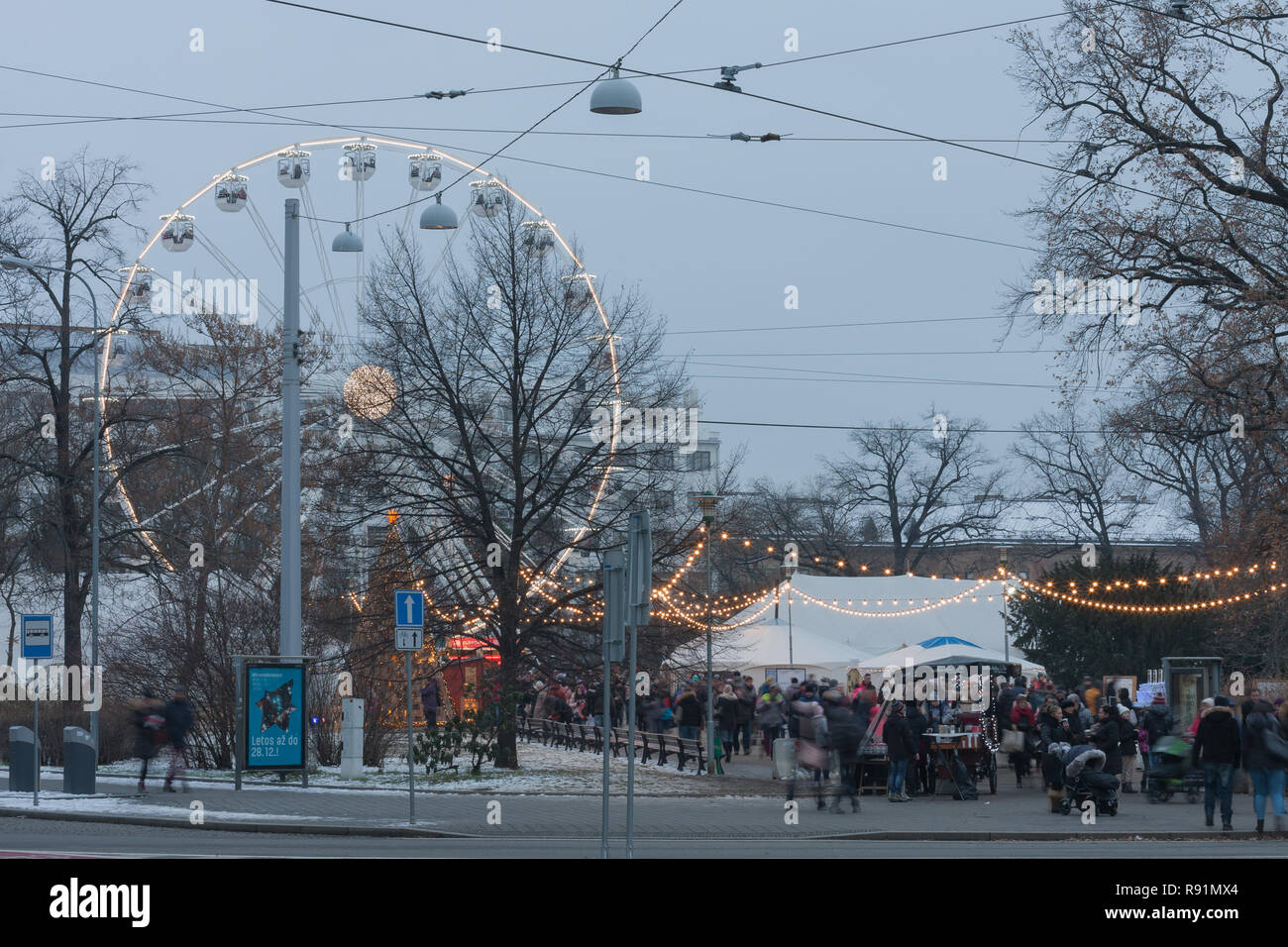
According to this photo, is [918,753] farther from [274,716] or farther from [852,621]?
[852,621]

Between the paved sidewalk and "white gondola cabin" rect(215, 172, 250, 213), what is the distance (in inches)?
649

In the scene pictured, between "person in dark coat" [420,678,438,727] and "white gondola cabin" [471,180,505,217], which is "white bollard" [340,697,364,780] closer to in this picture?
"person in dark coat" [420,678,438,727]

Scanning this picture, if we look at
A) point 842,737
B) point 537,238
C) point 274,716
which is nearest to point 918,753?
point 842,737

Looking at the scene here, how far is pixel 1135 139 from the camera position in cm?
2952

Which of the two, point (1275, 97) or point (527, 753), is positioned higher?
point (1275, 97)

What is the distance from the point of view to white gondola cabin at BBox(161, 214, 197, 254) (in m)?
39.3

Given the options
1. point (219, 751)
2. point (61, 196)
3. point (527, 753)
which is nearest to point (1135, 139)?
point (527, 753)

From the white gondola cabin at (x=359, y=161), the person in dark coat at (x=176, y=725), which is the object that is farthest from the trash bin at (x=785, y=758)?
the white gondola cabin at (x=359, y=161)

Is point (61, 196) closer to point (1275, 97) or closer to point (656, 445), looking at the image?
point (656, 445)

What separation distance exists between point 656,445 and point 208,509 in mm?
19490

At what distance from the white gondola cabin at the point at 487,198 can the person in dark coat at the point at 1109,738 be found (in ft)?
53.0

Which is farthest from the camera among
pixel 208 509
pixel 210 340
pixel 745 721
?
pixel 210 340
